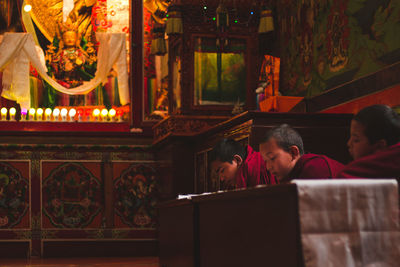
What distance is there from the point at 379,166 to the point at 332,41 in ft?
13.5

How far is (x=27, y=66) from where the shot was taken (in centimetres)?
855

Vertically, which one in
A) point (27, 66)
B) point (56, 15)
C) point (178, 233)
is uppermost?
point (56, 15)

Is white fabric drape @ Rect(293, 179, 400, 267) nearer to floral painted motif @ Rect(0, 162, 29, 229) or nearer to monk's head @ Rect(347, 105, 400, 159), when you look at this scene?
monk's head @ Rect(347, 105, 400, 159)

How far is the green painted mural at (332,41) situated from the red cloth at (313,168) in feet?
6.90

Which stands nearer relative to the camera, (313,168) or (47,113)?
(313,168)

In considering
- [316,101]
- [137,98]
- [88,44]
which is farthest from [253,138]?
[88,44]

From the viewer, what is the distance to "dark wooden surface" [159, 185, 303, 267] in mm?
2162

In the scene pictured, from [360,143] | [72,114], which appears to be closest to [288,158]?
[360,143]

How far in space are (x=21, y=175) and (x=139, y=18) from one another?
303 centimetres

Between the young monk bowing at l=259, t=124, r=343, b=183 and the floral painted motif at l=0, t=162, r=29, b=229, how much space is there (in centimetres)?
627

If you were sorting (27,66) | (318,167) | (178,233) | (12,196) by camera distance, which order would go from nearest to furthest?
(318,167), (178,233), (27,66), (12,196)

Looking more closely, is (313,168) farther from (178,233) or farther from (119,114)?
(119,114)

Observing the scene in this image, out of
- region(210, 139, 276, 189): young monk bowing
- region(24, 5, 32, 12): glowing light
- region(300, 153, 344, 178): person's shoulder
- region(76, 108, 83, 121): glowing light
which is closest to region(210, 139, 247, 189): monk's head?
region(210, 139, 276, 189): young monk bowing

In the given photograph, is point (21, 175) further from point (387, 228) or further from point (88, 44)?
point (387, 228)
